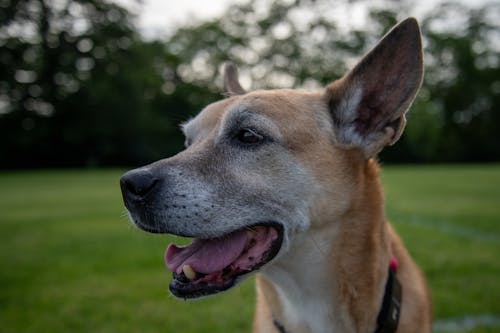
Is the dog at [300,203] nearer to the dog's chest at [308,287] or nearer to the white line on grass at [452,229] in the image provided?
the dog's chest at [308,287]

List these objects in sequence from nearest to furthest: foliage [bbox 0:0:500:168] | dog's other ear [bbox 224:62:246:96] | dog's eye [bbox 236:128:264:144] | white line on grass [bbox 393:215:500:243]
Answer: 1. dog's eye [bbox 236:128:264:144]
2. dog's other ear [bbox 224:62:246:96]
3. white line on grass [bbox 393:215:500:243]
4. foliage [bbox 0:0:500:168]

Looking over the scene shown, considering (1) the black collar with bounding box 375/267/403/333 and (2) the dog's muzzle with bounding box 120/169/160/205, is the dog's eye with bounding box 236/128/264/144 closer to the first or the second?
(2) the dog's muzzle with bounding box 120/169/160/205

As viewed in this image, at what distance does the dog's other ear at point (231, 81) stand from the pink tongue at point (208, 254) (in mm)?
1777

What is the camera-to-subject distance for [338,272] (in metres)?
2.73

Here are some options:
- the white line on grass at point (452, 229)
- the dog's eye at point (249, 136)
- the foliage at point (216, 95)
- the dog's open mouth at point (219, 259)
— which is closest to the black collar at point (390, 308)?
the dog's open mouth at point (219, 259)

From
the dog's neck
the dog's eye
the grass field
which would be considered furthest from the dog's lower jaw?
the grass field

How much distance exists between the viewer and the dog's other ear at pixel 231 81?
164 inches

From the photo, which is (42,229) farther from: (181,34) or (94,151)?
(181,34)

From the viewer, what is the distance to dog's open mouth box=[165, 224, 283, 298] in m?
2.51

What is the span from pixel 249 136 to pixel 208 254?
0.80 metres

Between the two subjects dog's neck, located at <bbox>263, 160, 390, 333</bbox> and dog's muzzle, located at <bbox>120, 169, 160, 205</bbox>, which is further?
dog's neck, located at <bbox>263, 160, 390, 333</bbox>

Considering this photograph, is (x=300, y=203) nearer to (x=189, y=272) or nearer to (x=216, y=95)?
(x=189, y=272)

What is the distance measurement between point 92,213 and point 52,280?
6.33 metres

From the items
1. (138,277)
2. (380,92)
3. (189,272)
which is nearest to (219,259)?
(189,272)
